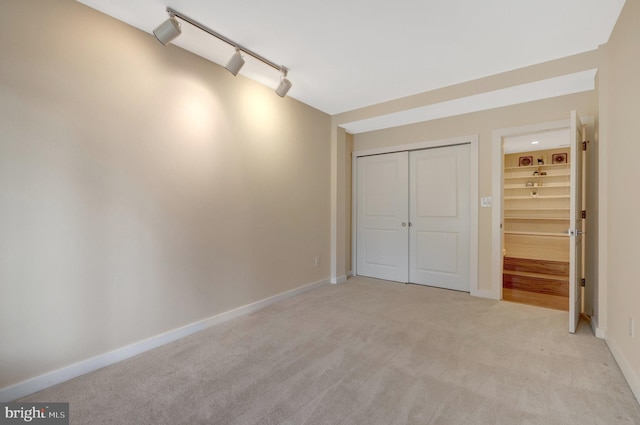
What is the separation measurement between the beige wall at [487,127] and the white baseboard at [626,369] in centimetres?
135

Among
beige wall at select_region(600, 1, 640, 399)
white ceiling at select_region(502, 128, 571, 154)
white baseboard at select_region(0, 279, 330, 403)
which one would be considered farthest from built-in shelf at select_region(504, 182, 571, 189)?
white baseboard at select_region(0, 279, 330, 403)

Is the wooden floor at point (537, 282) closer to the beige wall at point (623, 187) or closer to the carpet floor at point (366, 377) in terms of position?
the carpet floor at point (366, 377)

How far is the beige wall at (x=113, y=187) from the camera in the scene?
1.73m

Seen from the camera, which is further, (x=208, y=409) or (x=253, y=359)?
(x=253, y=359)

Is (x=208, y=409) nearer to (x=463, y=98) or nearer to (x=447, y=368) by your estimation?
(x=447, y=368)

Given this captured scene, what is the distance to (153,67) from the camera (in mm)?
2328

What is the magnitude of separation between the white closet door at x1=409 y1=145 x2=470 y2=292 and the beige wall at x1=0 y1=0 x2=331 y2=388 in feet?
7.61

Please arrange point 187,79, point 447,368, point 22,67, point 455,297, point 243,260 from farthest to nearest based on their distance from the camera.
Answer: point 455,297 < point 243,260 < point 187,79 < point 447,368 < point 22,67

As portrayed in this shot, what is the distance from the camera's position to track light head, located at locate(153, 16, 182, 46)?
2.00 m

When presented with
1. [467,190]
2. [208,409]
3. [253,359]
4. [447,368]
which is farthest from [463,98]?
[208,409]

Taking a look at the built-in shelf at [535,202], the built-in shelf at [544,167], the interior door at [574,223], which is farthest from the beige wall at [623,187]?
the built-in shelf at [544,167]

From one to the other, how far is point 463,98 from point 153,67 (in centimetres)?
316

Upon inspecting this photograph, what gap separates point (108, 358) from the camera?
6.81ft

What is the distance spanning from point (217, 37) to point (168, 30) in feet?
1.37
